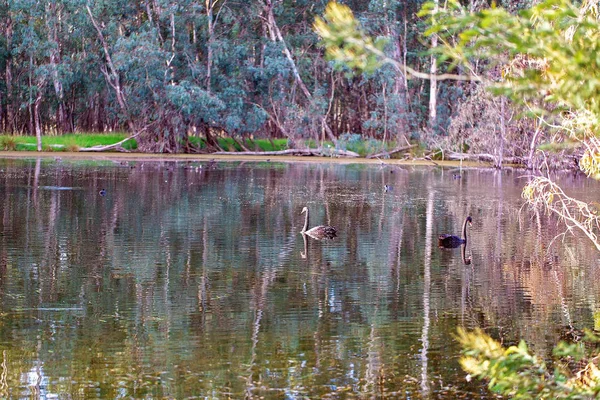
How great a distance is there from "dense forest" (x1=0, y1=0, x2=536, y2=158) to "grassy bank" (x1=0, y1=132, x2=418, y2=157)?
41 centimetres

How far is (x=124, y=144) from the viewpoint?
45219 millimetres

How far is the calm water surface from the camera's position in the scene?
7785mm

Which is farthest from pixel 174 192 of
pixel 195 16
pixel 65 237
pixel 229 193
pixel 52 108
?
pixel 52 108

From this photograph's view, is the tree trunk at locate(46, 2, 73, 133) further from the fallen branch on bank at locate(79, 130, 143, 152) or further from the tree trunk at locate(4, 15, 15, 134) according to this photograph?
the fallen branch on bank at locate(79, 130, 143, 152)

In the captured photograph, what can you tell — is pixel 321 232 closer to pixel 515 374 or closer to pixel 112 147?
pixel 515 374

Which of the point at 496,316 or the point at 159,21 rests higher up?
the point at 159,21

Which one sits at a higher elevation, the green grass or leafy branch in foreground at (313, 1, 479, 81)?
leafy branch in foreground at (313, 1, 479, 81)

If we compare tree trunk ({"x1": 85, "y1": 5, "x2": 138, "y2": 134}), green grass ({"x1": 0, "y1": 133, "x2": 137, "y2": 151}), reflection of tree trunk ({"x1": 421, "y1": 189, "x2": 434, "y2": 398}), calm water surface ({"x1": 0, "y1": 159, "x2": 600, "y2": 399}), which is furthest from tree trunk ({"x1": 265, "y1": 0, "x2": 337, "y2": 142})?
reflection of tree trunk ({"x1": 421, "y1": 189, "x2": 434, "y2": 398})

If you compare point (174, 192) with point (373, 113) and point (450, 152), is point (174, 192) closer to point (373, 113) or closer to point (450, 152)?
point (450, 152)

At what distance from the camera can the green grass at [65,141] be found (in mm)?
43688

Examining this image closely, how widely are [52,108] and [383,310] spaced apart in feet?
127

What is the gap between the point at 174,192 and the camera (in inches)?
981

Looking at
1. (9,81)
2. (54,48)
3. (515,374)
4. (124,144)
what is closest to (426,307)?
(515,374)

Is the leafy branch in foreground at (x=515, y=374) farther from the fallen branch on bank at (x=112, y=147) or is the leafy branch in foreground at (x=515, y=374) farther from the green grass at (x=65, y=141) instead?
the green grass at (x=65, y=141)
